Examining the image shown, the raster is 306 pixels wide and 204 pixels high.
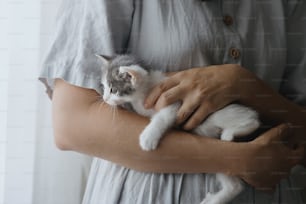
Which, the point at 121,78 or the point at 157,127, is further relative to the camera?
the point at 121,78

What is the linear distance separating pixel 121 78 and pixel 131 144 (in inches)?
5.4

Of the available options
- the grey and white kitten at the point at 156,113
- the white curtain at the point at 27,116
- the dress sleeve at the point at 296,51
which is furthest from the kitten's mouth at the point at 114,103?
the dress sleeve at the point at 296,51

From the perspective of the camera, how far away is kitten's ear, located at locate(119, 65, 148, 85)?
0.52 metres

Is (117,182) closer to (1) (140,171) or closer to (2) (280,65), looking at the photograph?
(1) (140,171)

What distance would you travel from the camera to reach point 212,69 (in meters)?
0.48

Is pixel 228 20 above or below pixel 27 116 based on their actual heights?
above

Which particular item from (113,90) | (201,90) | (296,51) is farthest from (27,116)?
(296,51)

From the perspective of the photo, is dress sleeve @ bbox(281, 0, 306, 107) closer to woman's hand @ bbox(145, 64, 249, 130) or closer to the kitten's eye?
woman's hand @ bbox(145, 64, 249, 130)

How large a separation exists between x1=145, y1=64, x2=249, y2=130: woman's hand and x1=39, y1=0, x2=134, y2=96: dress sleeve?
0.27 feet

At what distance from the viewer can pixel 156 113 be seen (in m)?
0.51

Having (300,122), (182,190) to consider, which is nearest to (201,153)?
(182,190)

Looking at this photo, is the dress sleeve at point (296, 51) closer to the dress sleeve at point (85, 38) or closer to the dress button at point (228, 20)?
the dress button at point (228, 20)

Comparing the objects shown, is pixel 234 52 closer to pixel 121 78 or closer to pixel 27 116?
pixel 121 78

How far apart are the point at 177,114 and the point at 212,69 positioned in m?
0.07
